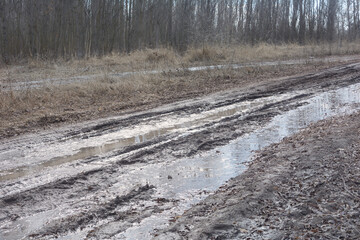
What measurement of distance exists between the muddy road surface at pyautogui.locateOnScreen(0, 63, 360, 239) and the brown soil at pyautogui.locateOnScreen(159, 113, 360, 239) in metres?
0.36

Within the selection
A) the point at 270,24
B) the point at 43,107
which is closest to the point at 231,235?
the point at 43,107

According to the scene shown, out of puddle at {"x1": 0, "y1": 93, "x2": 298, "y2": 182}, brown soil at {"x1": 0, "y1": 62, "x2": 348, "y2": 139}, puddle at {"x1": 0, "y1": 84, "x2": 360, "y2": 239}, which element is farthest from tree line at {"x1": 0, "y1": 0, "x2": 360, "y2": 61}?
puddle at {"x1": 0, "y1": 84, "x2": 360, "y2": 239}

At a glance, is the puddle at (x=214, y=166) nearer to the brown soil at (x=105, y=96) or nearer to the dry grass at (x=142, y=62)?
the brown soil at (x=105, y=96)

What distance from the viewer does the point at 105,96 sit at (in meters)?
11.3

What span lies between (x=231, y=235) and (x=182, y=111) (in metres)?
6.03

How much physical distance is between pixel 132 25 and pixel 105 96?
20.4m

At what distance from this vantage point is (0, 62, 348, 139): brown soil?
871cm

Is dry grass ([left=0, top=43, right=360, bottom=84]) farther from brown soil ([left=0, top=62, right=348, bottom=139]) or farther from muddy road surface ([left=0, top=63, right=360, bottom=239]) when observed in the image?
muddy road surface ([left=0, top=63, right=360, bottom=239])

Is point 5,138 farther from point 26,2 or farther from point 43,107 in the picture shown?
point 26,2

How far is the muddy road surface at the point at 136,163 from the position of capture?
3.93 metres

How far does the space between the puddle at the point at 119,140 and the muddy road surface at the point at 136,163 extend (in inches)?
0.7

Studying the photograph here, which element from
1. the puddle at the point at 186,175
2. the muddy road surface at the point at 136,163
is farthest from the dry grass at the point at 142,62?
the puddle at the point at 186,175

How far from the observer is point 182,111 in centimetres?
919

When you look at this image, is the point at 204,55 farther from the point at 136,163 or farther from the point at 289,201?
the point at 289,201
